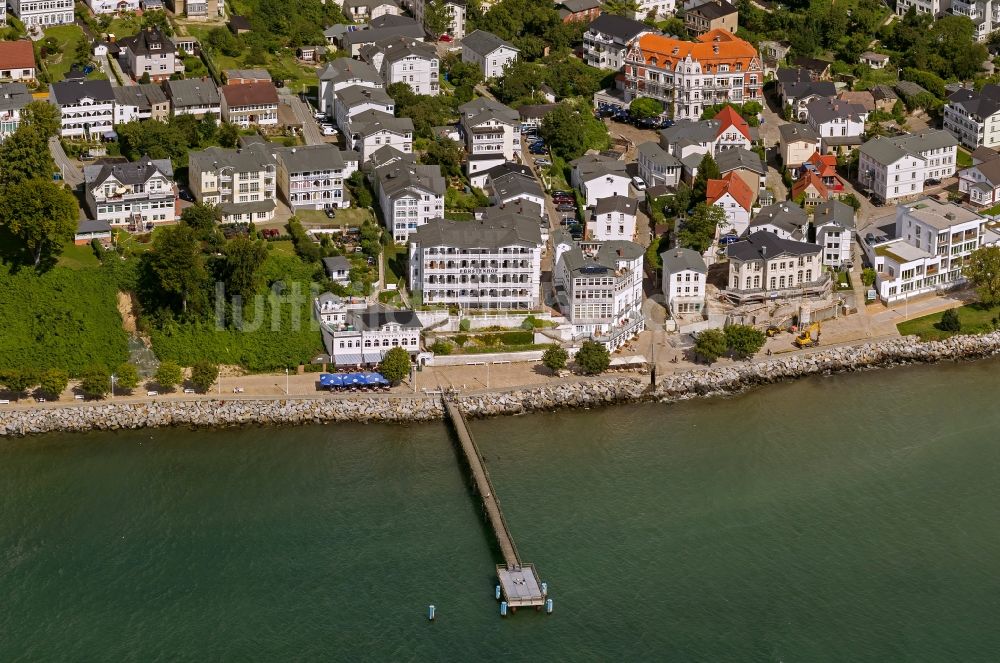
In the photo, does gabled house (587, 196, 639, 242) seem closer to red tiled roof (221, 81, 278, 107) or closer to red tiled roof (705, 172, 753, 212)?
red tiled roof (705, 172, 753, 212)

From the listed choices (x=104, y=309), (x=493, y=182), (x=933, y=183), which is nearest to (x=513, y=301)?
(x=493, y=182)

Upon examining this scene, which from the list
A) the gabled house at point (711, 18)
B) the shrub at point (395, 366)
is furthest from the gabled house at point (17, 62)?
the gabled house at point (711, 18)

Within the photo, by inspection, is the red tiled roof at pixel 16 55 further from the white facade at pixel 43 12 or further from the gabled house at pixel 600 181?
the gabled house at pixel 600 181

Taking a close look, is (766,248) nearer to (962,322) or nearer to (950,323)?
(950,323)

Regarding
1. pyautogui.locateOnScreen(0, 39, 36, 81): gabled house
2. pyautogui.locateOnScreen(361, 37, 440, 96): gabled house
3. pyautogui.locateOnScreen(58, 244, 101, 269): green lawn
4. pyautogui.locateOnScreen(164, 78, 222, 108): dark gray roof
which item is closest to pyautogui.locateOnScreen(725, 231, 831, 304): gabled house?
pyautogui.locateOnScreen(361, 37, 440, 96): gabled house

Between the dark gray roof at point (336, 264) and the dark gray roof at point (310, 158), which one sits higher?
the dark gray roof at point (310, 158)

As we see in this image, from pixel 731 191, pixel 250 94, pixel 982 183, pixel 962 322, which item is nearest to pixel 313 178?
pixel 250 94

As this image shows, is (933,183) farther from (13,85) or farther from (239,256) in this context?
(13,85)
